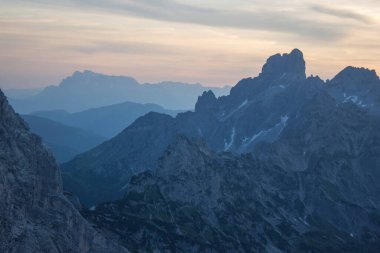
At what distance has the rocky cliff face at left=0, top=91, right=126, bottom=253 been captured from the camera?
15038cm

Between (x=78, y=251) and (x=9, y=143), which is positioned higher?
(x=9, y=143)

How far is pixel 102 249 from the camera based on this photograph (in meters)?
194

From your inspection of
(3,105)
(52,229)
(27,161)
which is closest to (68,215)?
(52,229)

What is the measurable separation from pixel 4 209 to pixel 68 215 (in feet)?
100

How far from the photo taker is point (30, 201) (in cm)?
16062

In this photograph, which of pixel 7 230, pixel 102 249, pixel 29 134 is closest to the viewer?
pixel 7 230

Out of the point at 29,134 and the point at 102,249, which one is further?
the point at 102,249

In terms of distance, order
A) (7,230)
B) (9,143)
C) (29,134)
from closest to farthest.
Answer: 1. (7,230)
2. (9,143)
3. (29,134)

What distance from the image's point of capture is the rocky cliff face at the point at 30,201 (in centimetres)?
15038

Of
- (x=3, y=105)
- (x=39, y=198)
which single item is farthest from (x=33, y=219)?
(x=3, y=105)

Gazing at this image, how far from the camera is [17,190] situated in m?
155

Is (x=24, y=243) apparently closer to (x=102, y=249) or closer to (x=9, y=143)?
(x=9, y=143)

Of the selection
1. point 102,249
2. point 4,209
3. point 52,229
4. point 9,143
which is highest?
point 9,143

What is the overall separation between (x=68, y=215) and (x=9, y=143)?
1157 inches
